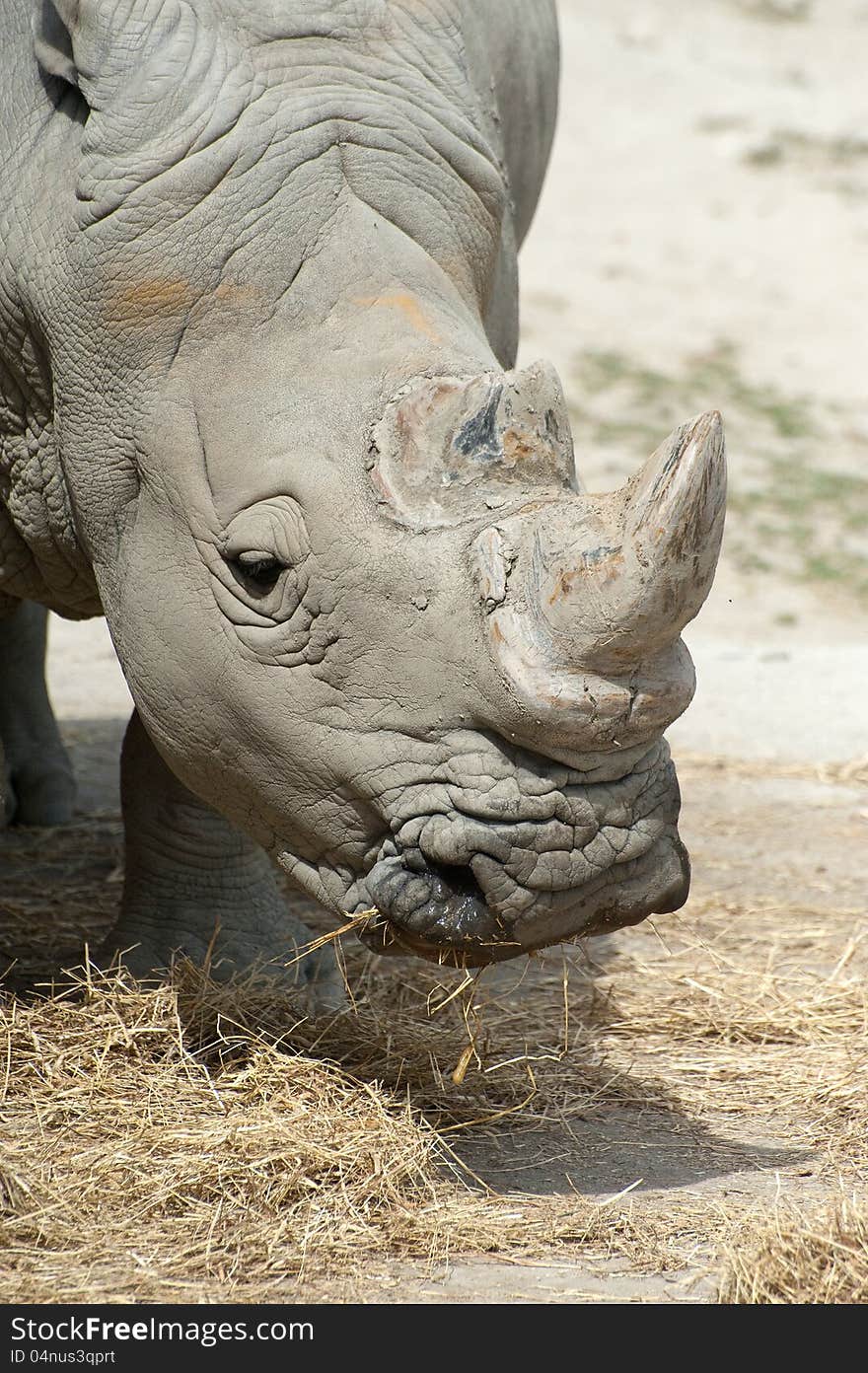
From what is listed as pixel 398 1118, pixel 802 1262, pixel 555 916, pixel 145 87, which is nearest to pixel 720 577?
pixel 398 1118

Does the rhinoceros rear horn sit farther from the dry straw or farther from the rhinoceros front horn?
the dry straw

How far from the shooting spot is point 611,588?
321 cm

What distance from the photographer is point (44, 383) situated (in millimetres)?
4094

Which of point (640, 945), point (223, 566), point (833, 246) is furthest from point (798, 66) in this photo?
point (223, 566)

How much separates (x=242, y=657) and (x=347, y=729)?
0.87ft

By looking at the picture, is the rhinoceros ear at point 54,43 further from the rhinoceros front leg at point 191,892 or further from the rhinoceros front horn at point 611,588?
the rhinoceros front leg at point 191,892

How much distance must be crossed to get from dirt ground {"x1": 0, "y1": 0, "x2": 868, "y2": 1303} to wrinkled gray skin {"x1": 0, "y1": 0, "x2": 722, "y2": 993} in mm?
647

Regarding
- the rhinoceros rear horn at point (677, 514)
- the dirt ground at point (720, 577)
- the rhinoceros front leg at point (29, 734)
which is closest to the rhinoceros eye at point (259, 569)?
the rhinoceros rear horn at point (677, 514)

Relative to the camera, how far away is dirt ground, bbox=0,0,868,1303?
3986mm

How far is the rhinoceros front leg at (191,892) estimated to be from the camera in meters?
4.96

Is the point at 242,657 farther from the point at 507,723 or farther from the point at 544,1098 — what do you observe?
the point at 544,1098

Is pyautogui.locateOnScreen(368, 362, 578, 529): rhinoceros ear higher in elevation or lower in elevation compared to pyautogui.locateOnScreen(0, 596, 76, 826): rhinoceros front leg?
higher

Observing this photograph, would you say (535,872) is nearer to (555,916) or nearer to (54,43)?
(555,916)

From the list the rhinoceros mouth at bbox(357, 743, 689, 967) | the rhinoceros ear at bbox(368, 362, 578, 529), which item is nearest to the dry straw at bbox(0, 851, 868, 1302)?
the rhinoceros mouth at bbox(357, 743, 689, 967)
